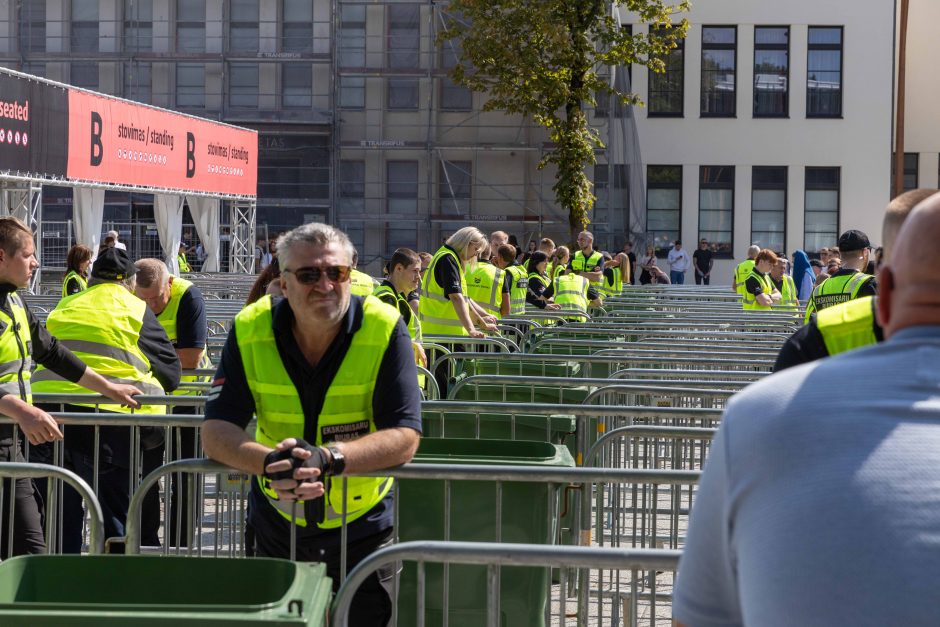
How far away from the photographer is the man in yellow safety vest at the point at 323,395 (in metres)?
4.16

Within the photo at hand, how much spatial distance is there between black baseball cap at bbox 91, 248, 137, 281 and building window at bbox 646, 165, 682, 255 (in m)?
36.4

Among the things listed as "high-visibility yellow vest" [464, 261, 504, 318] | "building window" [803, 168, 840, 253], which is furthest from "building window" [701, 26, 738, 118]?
"high-visibility yellow vest" [464, 261, 504, 318]

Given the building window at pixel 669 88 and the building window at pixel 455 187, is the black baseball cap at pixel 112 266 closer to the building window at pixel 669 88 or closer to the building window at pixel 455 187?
the building window at pixel 455 187

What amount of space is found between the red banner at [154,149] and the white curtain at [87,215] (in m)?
0.33

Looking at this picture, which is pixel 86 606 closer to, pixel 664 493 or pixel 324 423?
pixel 324 423

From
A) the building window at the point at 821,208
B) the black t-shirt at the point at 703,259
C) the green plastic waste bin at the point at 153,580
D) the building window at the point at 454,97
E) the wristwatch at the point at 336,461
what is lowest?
the green plastic waste bin at the point at 153,580

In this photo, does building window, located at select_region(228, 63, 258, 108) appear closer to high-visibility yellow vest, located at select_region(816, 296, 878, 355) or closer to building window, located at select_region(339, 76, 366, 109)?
building window, located at select_region(339, 76, 366, 109)

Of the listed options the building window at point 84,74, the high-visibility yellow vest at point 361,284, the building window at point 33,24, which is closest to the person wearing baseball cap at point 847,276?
the high-visibility yellow vest at point 361,284

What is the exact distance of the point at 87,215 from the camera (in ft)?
82.3

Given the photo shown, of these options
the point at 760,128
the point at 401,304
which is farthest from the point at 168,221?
the point at 401,304

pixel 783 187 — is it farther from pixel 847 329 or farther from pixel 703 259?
pixel 847 329

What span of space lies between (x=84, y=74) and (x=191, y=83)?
3.34 meters

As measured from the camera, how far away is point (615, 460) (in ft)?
22.9

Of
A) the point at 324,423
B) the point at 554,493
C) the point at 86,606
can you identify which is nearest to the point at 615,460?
the point at 554,493
